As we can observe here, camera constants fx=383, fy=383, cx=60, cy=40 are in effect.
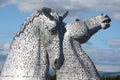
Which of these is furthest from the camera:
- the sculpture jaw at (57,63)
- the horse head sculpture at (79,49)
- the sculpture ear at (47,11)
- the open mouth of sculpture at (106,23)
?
the open mouth of sculpture at (106,23)

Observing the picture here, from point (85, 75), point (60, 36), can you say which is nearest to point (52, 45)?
point (60, 36)

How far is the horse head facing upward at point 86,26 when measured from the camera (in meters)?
7.87

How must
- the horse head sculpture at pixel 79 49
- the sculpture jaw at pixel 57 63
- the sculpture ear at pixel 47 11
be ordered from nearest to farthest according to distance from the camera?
1. the sculpture jaw at pixel 57 63
2. the sculpture ear at pixel 47 11
3. the horse head sculpture at pixel 79 49

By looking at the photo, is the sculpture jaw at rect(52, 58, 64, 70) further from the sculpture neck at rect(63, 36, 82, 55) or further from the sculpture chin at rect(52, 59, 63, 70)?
the sculpture neck at rect(63, 36, 82, 55)

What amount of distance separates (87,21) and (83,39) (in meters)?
0.42

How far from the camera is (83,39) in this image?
806 centimetres

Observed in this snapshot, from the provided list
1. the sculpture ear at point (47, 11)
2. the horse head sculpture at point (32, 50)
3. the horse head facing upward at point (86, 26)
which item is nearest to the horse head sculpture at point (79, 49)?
the horse head facing upward at point (86, 26)

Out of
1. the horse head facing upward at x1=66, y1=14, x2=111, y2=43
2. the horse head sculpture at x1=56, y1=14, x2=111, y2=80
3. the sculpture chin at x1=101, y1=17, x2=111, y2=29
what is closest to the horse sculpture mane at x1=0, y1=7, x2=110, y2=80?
the horse head sculpture at x1=56, y1=14, x2=111, y2=80

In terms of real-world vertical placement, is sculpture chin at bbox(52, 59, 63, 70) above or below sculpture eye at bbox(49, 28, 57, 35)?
below

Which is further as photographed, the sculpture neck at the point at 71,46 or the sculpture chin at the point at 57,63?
the sculpture neck at the point at 71,46

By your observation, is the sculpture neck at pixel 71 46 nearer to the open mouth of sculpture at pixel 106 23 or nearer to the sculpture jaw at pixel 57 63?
the open mouth of sculpture at pixel 106 23

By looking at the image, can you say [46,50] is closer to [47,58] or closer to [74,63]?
[47,58]

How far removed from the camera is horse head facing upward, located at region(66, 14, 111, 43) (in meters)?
7.87

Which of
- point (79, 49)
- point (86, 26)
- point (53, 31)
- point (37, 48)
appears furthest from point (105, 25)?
point (53, 31)
